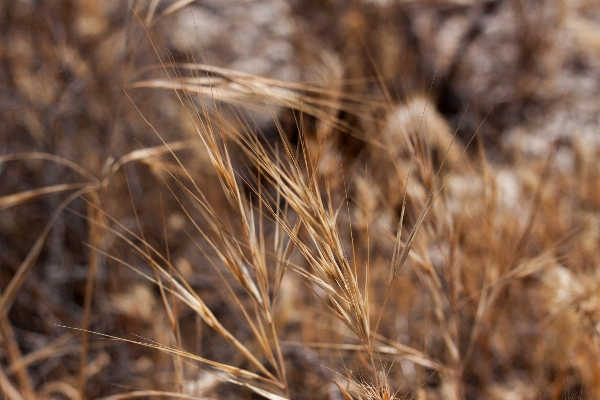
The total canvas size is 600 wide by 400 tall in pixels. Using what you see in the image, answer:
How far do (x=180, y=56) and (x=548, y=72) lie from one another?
1.46 m

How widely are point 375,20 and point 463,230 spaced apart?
0.99 m

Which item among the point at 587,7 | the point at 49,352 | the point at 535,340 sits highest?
the point at 587,7

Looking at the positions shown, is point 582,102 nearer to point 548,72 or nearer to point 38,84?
point 548,72

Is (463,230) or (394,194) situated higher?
(394,194)

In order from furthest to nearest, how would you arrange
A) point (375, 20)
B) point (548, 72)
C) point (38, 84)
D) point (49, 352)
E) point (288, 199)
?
point (548, 72) → point (375, 20) → point (38, 84) → point (49, 352) → point (288, 199)

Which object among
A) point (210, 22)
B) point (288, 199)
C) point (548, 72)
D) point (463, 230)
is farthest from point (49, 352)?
point (548, 72)

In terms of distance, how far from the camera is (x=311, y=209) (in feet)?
1.14

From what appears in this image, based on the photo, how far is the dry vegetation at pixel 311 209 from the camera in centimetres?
52

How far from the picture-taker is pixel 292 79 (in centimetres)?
166

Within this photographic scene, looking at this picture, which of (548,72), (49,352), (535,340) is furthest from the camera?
(548,72)

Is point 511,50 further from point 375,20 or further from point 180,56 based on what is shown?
point 180,56

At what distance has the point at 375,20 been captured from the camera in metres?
1.61

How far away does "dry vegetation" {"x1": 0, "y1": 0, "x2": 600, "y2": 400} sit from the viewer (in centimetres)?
52

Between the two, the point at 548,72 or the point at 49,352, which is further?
the point at 548,72
